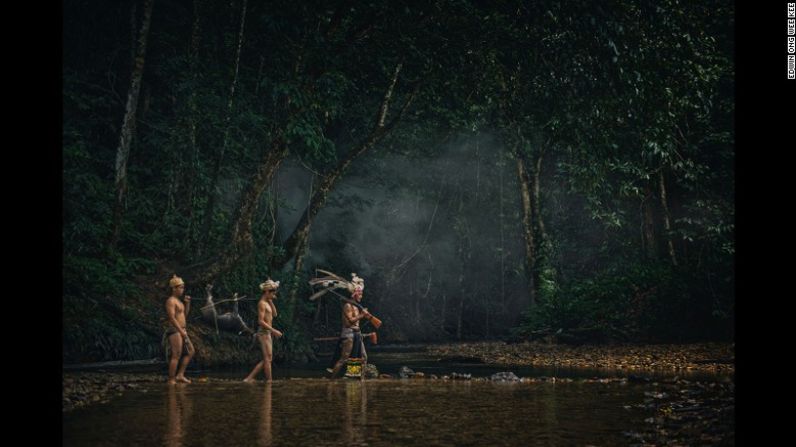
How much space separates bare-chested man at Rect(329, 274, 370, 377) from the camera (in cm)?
1594

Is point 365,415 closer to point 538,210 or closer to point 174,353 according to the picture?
point 174,353

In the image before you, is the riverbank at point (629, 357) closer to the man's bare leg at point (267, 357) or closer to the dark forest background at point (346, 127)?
the dark forest background at point (346, 127)

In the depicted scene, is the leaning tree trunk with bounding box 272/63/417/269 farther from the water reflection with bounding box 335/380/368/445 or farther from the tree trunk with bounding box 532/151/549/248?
the water reflection with bounding box 335/380/368/445

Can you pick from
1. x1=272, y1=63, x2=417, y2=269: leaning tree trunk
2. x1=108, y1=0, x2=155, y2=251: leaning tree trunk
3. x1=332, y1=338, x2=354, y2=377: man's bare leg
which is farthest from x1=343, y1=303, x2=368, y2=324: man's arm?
x1=272, y1=63, x2=417, y2=269: leaning tree trunk

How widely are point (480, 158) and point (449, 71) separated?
16.0 meters

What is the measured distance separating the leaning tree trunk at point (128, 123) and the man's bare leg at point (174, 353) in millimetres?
6214

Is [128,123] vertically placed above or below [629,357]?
above

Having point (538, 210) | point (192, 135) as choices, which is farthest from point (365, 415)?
point (538, 210)

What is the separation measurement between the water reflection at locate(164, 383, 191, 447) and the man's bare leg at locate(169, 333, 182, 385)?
3.46 feet

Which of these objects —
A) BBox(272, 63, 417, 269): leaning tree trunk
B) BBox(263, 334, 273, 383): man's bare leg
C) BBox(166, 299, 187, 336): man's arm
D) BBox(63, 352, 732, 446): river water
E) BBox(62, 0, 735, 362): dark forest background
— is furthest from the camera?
BBox(272, 63, 417, 269): leaning tree trunk

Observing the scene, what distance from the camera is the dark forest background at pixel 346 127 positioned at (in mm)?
19484

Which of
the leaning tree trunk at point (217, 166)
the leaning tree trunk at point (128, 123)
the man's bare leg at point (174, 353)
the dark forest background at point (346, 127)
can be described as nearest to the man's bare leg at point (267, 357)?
the man's bare leg at point (174, 353)

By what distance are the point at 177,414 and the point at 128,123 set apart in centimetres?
1188

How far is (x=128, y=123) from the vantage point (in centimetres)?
1945
